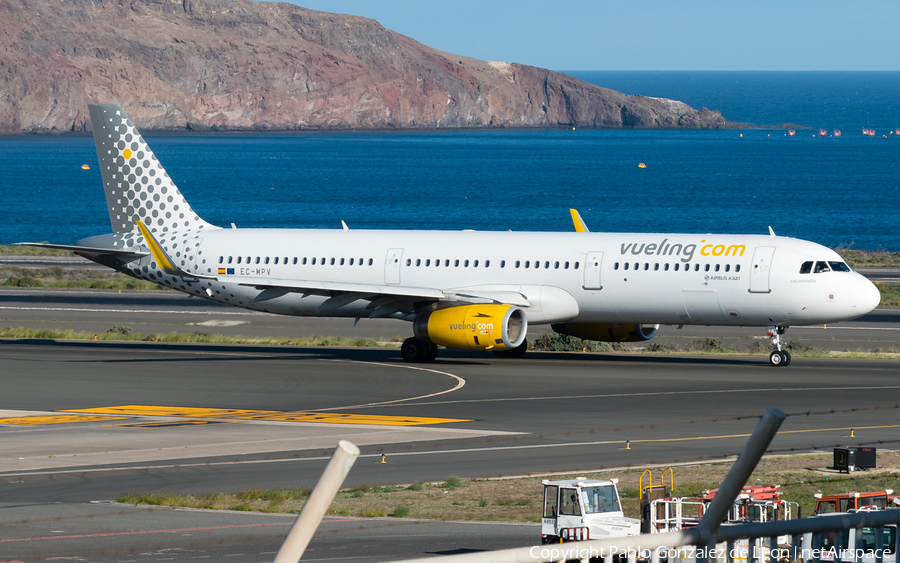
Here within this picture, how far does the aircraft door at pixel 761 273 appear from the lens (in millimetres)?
38062

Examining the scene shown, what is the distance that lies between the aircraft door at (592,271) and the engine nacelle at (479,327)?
224 cm

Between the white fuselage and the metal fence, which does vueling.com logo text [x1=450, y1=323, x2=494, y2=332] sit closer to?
the white fuselage

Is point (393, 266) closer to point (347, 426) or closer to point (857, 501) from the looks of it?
point (347, 426)

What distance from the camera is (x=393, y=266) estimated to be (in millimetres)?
43406

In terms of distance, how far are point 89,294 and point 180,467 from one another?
48989 mm

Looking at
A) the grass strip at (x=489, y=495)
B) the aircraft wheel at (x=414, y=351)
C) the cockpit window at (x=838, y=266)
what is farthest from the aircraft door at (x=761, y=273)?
the grass strip at (x=489, y=495)

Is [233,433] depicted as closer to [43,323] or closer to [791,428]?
[791,428]

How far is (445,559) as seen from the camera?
6.97 meters

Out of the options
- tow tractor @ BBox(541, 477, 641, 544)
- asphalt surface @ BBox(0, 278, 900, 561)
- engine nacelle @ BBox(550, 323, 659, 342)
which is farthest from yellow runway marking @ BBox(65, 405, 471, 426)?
engine nacelle @ BBox(550, 323, 659, 342)

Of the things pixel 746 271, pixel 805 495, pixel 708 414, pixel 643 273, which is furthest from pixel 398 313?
pixel 805 495

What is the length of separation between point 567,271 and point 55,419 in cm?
1686

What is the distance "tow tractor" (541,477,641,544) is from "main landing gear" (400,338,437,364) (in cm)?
2498

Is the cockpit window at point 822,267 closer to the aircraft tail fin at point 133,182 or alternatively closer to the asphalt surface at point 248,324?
the asphalt surface at point 248,324

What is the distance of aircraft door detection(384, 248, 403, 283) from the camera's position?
43312mm
